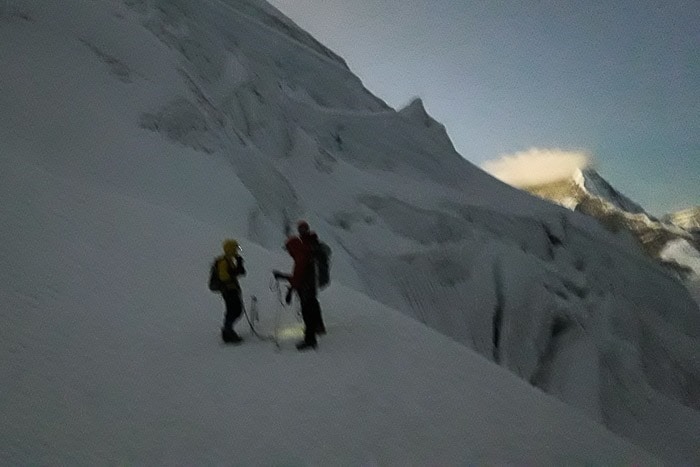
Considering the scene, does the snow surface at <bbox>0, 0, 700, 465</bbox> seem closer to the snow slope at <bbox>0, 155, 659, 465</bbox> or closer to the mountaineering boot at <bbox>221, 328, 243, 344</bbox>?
the snow slope at <bbox>0, 155, 659, 465</bbox>

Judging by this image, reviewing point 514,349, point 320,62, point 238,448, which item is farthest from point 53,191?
point 320,62

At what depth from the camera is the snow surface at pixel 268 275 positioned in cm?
472

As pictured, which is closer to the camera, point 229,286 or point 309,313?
point 309,313

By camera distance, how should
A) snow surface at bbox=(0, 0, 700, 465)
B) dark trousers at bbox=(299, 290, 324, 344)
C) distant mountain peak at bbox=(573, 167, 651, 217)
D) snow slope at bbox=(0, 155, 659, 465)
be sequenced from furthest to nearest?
distant mountain peak at bbox=(573, 167, 651, 217) < dark trousers at bbox=(299, 290, 324, 344) < snow surface at bbox=(0, 0, 700, 465) < snow slope at bbox=(0, 155, 659, 465)

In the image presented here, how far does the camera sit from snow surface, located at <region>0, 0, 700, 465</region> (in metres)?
4.72

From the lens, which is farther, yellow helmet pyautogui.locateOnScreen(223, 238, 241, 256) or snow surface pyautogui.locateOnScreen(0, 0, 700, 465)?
yellow helmet pyautogui.locateOnScreen(223, 238, 241, 256)

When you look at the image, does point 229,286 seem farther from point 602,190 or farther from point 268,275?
point 602,190

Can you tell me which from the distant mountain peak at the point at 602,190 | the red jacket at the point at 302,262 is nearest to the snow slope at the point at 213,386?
the red jacket at the point at 302,262

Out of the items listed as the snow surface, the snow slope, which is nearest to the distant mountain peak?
the snow surface

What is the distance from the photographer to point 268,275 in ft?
29.6

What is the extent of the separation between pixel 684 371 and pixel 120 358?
25780 mm

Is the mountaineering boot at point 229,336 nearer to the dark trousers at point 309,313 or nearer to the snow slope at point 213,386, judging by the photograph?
the snow slope at point 213,386

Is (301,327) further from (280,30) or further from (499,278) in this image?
(280,30)

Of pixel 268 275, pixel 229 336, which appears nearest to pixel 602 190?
pixel 268 275
